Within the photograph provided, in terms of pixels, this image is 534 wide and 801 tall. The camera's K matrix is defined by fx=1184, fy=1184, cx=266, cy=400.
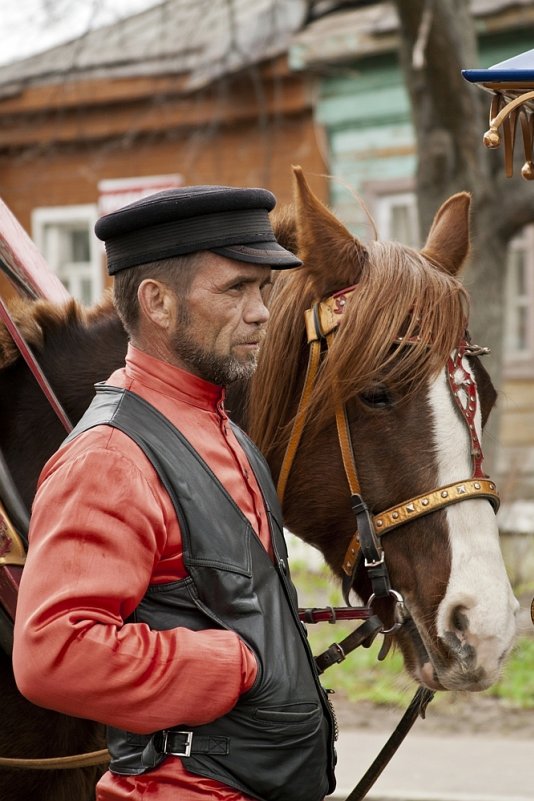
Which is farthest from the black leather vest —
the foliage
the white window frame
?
the white window frame

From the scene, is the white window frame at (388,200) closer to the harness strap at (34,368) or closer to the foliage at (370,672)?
the foliage at (370,672)

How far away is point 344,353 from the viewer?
8.48 feet

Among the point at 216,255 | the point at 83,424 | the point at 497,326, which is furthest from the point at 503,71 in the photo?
the point at 497,326

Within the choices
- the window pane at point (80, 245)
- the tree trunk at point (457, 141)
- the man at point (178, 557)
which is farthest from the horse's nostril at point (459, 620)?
the window pane at point (80, 245)

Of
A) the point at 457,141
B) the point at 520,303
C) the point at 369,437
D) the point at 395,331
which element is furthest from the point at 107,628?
the point at 520,303

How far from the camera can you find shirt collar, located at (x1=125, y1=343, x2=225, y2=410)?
2043mm

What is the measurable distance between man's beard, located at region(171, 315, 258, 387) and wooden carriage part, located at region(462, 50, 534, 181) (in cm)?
80

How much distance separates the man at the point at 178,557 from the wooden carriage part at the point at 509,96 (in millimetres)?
629

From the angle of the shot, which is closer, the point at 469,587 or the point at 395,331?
the point at 469,587

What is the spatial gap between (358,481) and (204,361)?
2.19 feet

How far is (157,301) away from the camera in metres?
2.02

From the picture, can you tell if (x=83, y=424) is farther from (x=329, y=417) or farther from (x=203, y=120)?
(x=203, y=120)

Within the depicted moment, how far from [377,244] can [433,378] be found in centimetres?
41

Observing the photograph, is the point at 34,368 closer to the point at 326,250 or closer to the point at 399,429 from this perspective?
the point at 326,250
